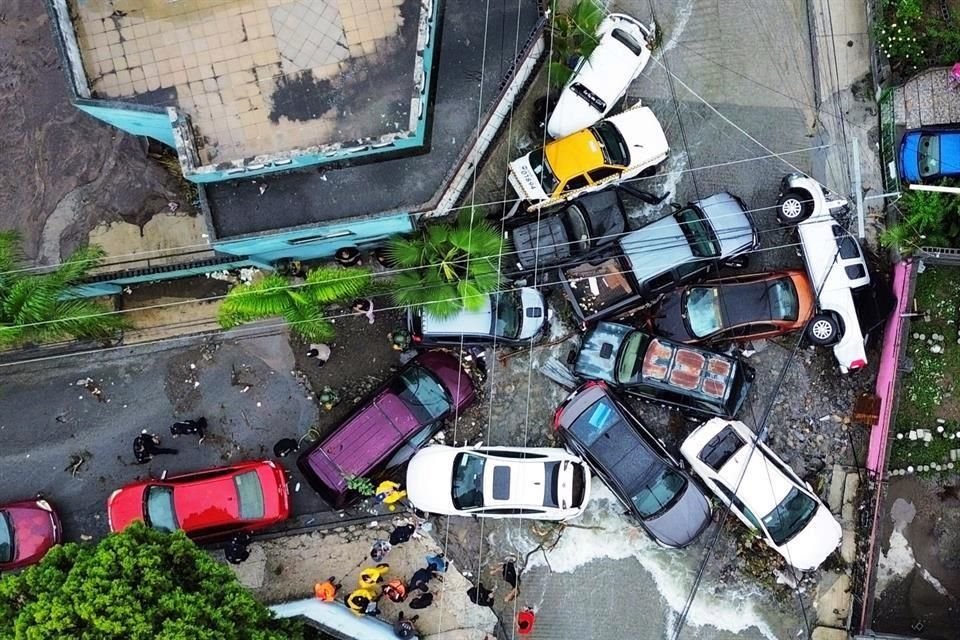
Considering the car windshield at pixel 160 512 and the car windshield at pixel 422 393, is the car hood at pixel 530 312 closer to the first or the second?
the car windshield at pixel 422 393

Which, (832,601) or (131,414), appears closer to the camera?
(832,601)

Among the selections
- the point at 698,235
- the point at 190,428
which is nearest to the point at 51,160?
the point at 190,428

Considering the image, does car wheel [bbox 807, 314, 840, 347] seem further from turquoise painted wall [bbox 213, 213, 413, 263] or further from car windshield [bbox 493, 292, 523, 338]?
turquoise painted wall [bbox 213, 213, 413, 263]

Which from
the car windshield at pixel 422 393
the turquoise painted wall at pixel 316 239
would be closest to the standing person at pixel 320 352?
the car windshield at pixel 422 393

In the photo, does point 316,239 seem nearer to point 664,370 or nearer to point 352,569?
point 352,569

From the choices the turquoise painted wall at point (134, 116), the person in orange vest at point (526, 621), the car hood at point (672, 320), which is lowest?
the person in orange vest at point (526, 621)

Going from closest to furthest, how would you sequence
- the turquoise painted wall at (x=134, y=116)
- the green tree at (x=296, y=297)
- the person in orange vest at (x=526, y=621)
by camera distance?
1. the turquoise painted wall at (x=134, y=116)
2. the green tree at (x=296, y=297)
3. the person in orange vest at (x=526, y=621)

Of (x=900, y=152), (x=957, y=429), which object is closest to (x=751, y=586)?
(x=957, y=429)
